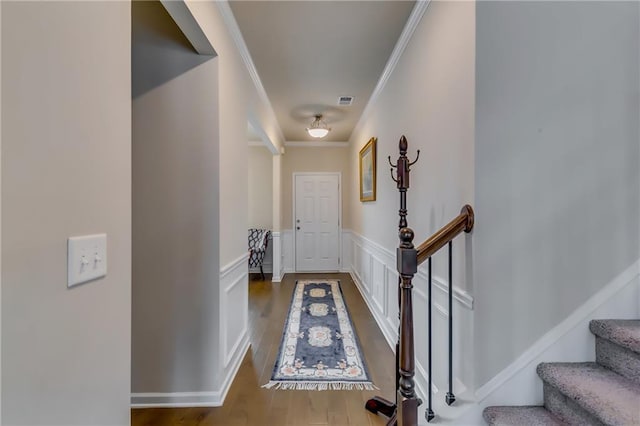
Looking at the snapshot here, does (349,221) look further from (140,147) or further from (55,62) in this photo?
(55,62)

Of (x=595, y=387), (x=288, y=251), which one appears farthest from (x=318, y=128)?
(x=595, y=387)

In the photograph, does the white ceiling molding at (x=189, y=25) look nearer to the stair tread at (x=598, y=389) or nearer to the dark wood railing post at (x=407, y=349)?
the dark wood railing post at (x=407, y=349)

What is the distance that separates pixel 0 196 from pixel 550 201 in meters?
1.81

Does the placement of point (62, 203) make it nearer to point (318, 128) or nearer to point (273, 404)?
point (273, 404)

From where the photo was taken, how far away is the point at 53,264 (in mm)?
675

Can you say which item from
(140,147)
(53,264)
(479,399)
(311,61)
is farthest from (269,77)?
(479,399)

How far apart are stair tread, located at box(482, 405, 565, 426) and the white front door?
4.63 metres

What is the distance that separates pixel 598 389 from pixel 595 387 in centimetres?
1

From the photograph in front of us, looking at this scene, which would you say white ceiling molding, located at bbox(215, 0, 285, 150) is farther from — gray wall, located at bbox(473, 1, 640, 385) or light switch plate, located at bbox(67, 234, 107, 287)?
light switch plate, located at bbox(67, 234, 107, 287)

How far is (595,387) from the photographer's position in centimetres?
120

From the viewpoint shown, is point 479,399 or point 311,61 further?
point 311,61

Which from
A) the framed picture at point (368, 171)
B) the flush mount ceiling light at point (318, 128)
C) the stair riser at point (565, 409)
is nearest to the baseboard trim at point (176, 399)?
the stair riser at point (565, 409)

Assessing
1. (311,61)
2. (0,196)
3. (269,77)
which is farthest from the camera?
(269,77)

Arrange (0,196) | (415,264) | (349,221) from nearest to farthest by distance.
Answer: (0,196), (415,264), (349,221)
